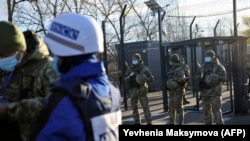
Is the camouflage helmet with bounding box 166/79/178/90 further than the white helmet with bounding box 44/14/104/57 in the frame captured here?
Yes

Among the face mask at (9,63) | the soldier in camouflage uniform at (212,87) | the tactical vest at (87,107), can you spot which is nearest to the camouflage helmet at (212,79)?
the soldier in camouflage uniform at (212,87)

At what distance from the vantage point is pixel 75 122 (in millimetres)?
1604

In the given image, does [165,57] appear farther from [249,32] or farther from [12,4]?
[249,32]

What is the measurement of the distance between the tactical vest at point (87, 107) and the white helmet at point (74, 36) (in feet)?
0.50

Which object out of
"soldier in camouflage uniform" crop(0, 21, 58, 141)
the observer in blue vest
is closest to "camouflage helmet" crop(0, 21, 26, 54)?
"soldier in camouflage uniform" crop(0, 21, 58, 141)

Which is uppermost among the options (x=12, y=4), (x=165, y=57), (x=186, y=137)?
(x=12, y=4)

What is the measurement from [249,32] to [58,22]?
Answer: 152ft

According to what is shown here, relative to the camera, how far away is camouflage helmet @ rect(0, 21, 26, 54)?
244 cm

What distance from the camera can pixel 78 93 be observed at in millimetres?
1614

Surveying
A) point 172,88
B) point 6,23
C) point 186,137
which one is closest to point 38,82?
point 6,23

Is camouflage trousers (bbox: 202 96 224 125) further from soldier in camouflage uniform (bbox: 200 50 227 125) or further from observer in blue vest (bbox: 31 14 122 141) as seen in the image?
observer in blue vest (bbox: 31 14 122 141)

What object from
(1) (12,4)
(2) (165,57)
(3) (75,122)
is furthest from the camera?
(1) (12,4)

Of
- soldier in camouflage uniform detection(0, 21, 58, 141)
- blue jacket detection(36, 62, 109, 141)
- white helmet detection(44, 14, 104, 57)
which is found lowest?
blue jacket detection(36, 62, 109, 141)

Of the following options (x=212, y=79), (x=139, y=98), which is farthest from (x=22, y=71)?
(x=139, y=98)
